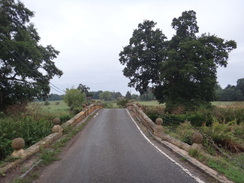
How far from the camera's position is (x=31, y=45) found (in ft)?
71.2

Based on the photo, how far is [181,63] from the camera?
25.2 m

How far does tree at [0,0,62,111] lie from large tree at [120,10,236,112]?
15212 millimetres

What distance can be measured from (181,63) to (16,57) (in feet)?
60.7

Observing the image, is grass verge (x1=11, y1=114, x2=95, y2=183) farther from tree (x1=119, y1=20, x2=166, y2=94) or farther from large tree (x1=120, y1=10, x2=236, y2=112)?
tree (x1=119, y1=20, x2=166, y2=94)

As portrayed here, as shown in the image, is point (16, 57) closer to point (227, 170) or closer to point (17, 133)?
point (17, 133)

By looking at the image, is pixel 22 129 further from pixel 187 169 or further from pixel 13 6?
pixel 13 6

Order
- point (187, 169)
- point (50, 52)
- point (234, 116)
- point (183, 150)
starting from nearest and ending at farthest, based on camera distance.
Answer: point (187, 169), point (183, 150), point (234, 116), point (50, 52)

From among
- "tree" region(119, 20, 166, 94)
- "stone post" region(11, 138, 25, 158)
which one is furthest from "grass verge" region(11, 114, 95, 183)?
"tree" region(119, 20, 166, 94)

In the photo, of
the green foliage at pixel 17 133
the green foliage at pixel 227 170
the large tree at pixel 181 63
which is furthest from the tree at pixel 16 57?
A: the green foliage at pixel 227 170

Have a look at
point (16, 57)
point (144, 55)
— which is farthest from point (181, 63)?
point (16, 57)

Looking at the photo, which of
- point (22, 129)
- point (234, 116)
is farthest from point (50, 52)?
point (234, 116)

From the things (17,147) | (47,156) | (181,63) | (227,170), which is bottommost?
(227,170)

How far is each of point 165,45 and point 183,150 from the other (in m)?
27.0

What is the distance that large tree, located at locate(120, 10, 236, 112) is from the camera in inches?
955
